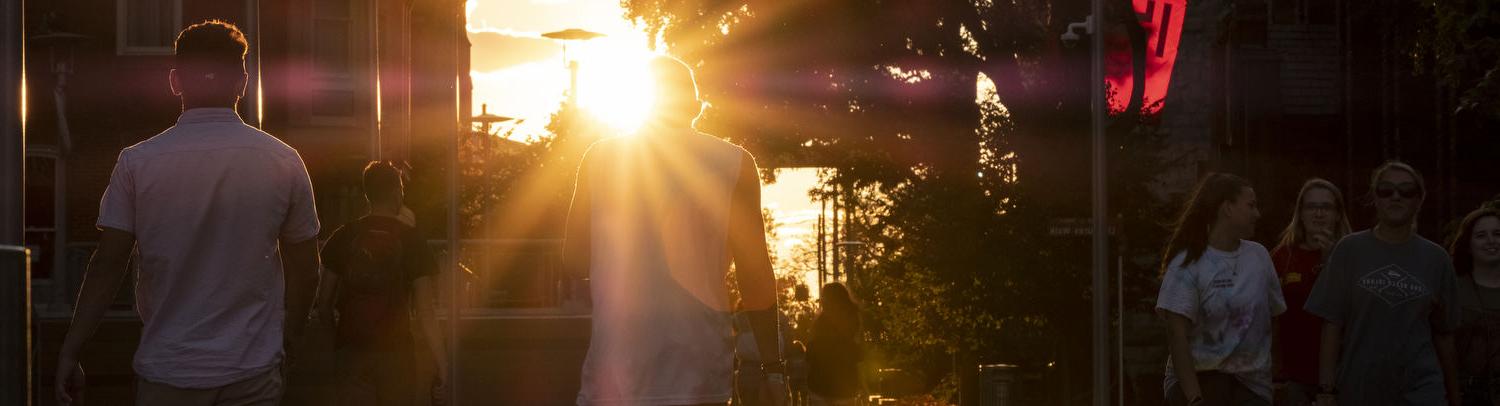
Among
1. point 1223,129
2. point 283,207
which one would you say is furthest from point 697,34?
point 283,207

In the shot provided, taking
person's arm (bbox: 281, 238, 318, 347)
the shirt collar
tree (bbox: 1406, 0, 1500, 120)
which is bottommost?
person's arm (bbox: 281, 238, 318, 347)

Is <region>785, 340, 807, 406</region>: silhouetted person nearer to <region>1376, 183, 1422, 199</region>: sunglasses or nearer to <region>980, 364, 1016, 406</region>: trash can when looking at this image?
<region>980, 364, 1016, 406</region>: trash can

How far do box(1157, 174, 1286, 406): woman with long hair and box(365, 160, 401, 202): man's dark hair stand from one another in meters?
3.23

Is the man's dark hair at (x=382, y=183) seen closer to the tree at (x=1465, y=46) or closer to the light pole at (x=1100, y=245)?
the light pole at (x=1100, y=245)

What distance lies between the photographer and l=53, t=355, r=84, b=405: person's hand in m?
5.66

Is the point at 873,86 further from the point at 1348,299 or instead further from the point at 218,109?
the point at 218,109

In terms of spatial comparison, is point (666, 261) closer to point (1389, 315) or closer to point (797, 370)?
point (1389, 315)

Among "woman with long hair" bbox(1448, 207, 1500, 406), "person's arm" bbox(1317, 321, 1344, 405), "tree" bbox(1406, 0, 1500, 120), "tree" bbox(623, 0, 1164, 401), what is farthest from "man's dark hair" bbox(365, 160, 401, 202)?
"tree" bbox(623, 0, 1164, 401)

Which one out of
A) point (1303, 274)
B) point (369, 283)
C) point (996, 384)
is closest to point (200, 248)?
point (369, 283)

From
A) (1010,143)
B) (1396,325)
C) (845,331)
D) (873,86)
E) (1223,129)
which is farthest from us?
(1223,129)

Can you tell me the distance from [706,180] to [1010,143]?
22106 mm

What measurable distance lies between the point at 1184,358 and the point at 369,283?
11.1 ft

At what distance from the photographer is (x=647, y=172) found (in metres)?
5.66

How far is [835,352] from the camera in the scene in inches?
645
